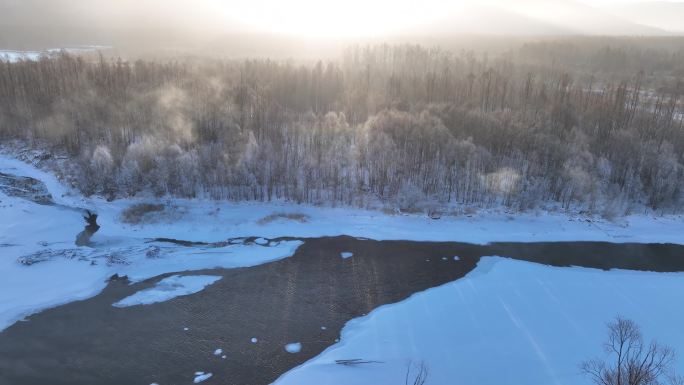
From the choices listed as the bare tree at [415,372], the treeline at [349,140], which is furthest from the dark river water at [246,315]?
the treeline at [349,140]

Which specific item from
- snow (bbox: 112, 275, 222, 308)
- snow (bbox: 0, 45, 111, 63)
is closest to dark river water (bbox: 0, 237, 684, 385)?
snow (bbox: 112, 275, 222, 308)

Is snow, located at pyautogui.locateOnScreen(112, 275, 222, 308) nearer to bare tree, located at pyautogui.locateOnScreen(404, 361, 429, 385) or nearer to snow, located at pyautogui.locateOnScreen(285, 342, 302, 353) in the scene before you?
snow, located at pyautogui.locateOnScreen(285, 342, 302, 353)

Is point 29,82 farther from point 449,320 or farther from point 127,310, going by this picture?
point 449,320

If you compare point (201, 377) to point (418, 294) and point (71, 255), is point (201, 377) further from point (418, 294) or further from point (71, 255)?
point (71, 255)

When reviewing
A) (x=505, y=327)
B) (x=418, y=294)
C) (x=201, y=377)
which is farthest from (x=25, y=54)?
(x=505, y=327)

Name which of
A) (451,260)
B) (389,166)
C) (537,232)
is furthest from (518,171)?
(451,260)

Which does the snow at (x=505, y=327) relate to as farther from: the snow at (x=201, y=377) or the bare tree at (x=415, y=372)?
the snow at (x=201, y=377)
